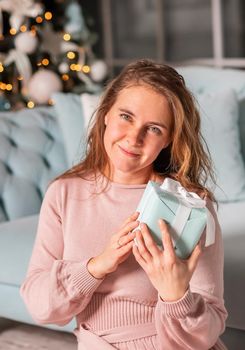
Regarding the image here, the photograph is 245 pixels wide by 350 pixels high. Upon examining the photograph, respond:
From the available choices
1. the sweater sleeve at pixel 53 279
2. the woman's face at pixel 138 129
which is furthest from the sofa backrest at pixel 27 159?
the woman's face at pixel 138 129

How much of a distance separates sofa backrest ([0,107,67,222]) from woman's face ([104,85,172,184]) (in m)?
1.41

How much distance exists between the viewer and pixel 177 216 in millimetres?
1542

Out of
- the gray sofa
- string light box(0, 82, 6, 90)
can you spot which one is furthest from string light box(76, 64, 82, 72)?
the gray sofa

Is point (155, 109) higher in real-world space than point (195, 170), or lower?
higher

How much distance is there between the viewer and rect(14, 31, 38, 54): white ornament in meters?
4.21

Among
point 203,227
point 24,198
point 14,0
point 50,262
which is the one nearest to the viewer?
point 203,227

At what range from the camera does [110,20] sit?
16.8 ft

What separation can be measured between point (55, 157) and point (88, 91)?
1.21m

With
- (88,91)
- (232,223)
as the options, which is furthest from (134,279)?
(88,91)

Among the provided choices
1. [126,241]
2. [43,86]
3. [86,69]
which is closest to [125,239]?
[126,241]

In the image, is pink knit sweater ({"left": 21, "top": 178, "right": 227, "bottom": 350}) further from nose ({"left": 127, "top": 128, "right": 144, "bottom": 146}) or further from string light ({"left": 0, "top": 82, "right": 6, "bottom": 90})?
string light ({"left": 0, "top": 82, "right": 6, "bottom": 90})

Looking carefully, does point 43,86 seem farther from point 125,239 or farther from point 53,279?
point 125,239

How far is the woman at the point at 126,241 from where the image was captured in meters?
1.63

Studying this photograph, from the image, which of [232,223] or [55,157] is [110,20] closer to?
[55,157]
